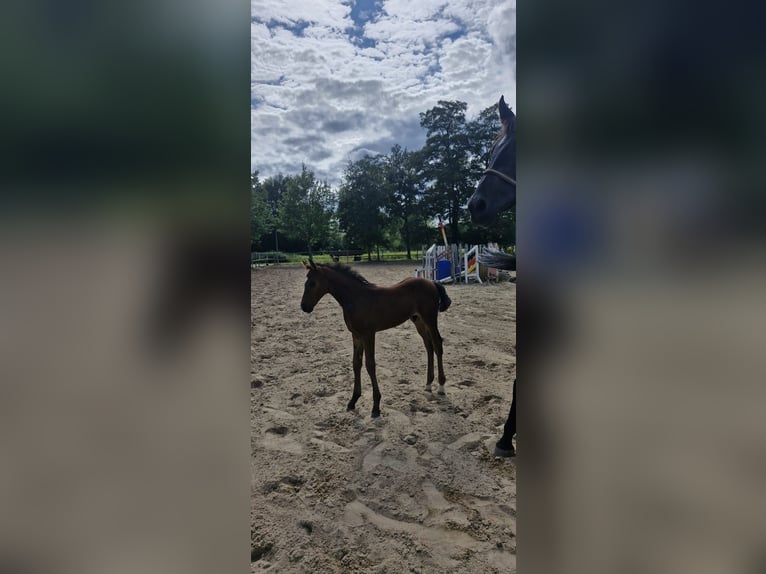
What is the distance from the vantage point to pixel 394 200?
40.9m

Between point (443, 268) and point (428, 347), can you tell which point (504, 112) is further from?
point (443, 268)

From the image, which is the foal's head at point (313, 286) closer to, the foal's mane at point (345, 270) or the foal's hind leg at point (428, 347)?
the foal's mane at point (345, 270)

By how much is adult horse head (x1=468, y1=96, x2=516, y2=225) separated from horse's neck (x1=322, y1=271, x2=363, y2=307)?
1.63 metres

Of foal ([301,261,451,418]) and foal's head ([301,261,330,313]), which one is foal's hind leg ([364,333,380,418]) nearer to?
foal ([301,261,451,418])

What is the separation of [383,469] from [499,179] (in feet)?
9.62

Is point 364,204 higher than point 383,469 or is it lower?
higher

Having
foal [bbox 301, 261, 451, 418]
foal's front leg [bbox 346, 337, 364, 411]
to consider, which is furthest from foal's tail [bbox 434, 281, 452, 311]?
foal's front leg [bbox 346, 337, 364, 411]

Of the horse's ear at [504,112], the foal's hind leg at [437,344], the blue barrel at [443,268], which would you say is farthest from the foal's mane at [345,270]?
the blue barrel at [443,268]

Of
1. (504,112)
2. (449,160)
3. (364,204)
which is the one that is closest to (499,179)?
(504,112)

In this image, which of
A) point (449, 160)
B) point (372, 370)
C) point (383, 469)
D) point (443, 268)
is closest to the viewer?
point (383, 469)
